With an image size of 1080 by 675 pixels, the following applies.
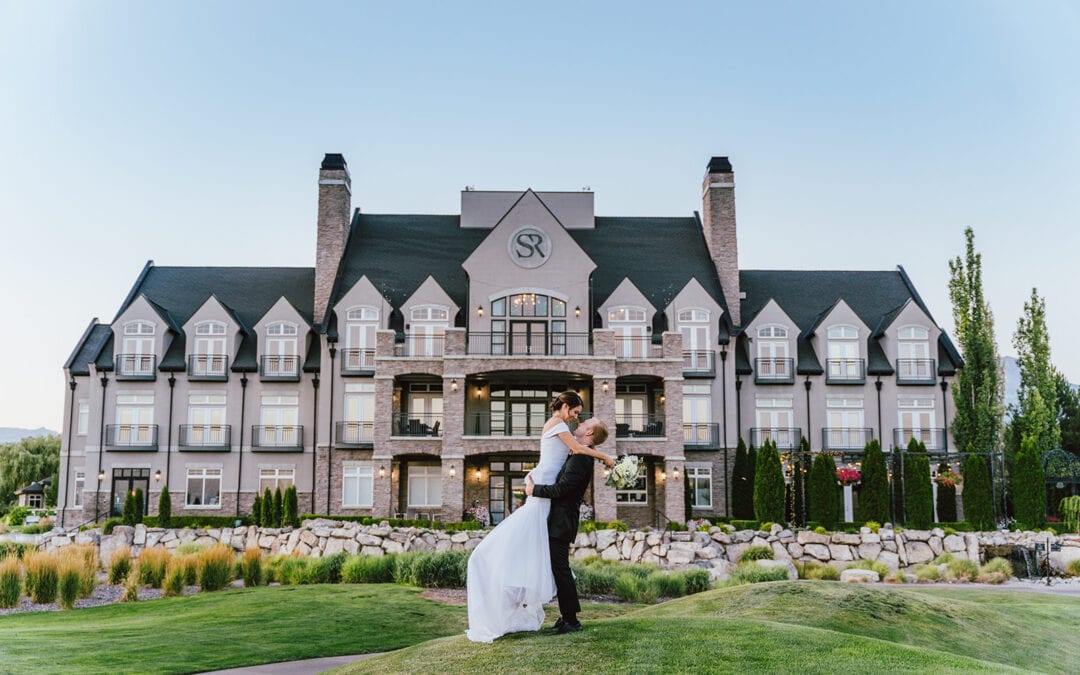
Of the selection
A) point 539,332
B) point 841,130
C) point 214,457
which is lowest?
point 214,457

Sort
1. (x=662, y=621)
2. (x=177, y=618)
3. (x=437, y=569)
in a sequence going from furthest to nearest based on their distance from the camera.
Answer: (x=437, y=569), (x=177, y=618), (x=662, y=621)

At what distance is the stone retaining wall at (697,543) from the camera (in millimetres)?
26312

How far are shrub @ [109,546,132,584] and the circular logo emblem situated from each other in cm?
2024

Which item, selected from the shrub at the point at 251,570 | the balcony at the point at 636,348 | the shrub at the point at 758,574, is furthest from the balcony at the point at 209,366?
the shrub at the point at 758,574

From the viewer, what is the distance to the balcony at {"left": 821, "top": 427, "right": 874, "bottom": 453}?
40062 mm

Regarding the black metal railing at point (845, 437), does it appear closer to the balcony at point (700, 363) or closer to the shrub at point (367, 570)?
the balcony at point (700, 363)

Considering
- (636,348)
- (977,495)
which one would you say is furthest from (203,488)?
(977,495)

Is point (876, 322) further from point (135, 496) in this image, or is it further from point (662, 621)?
point (662, 621)

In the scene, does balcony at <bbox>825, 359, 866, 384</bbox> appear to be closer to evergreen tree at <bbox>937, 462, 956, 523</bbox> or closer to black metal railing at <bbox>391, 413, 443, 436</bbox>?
evergreen tree at <bbox>937, 462, 956, 523</bbox>

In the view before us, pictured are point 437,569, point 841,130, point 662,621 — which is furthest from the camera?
point 841,130

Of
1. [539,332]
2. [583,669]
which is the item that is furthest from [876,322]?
[583,669]

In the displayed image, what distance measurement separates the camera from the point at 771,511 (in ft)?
114

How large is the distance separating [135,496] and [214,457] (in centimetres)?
415

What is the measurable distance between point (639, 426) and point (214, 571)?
21371mm
